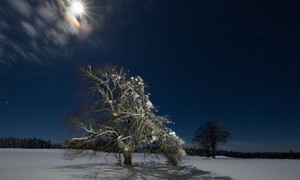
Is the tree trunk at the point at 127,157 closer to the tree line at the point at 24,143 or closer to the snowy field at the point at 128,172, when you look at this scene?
the snowy field at the point at 128,172

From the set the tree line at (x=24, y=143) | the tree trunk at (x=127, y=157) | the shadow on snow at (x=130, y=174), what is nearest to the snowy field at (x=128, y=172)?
the shadow on snow at (x=130, y=174)

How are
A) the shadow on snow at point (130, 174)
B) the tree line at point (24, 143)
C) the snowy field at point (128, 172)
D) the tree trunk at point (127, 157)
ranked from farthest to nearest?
the tree line at point (24, 143) → the tree trunk at point (127, 157) → the shadow on snow at point (130, 174) → the snowy field at point (128, 172)

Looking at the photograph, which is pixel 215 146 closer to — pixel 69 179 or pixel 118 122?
pixel 118 122

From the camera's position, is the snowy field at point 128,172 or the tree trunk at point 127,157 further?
the tree trunk at point 127,157

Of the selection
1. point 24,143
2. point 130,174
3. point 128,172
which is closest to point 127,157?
point 128,172

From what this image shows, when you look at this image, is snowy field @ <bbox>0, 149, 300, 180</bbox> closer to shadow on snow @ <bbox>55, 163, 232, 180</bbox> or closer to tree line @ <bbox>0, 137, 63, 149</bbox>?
shadow on snow @ <bbox>55, 163, 232, 180</bbox>

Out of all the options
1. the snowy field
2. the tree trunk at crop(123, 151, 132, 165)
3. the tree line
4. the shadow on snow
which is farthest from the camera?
the tree line

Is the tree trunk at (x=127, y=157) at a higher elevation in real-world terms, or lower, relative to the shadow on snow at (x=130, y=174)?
→ higher

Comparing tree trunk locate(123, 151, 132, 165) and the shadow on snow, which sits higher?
tree trunk locate(123, 151, 132, 165)

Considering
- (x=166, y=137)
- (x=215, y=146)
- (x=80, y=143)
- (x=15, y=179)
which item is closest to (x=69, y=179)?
(x=15, y=179)

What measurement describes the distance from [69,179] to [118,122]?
9.70m

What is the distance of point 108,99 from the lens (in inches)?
A: 879

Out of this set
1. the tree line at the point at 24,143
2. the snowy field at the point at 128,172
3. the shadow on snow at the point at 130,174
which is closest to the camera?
the snowy field at the point at 128,172

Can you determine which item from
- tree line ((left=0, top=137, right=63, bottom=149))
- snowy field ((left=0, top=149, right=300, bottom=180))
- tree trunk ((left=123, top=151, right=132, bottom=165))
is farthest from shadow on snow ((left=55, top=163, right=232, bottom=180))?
tree line ((left=0, top=137, right=63, bottom=149))
